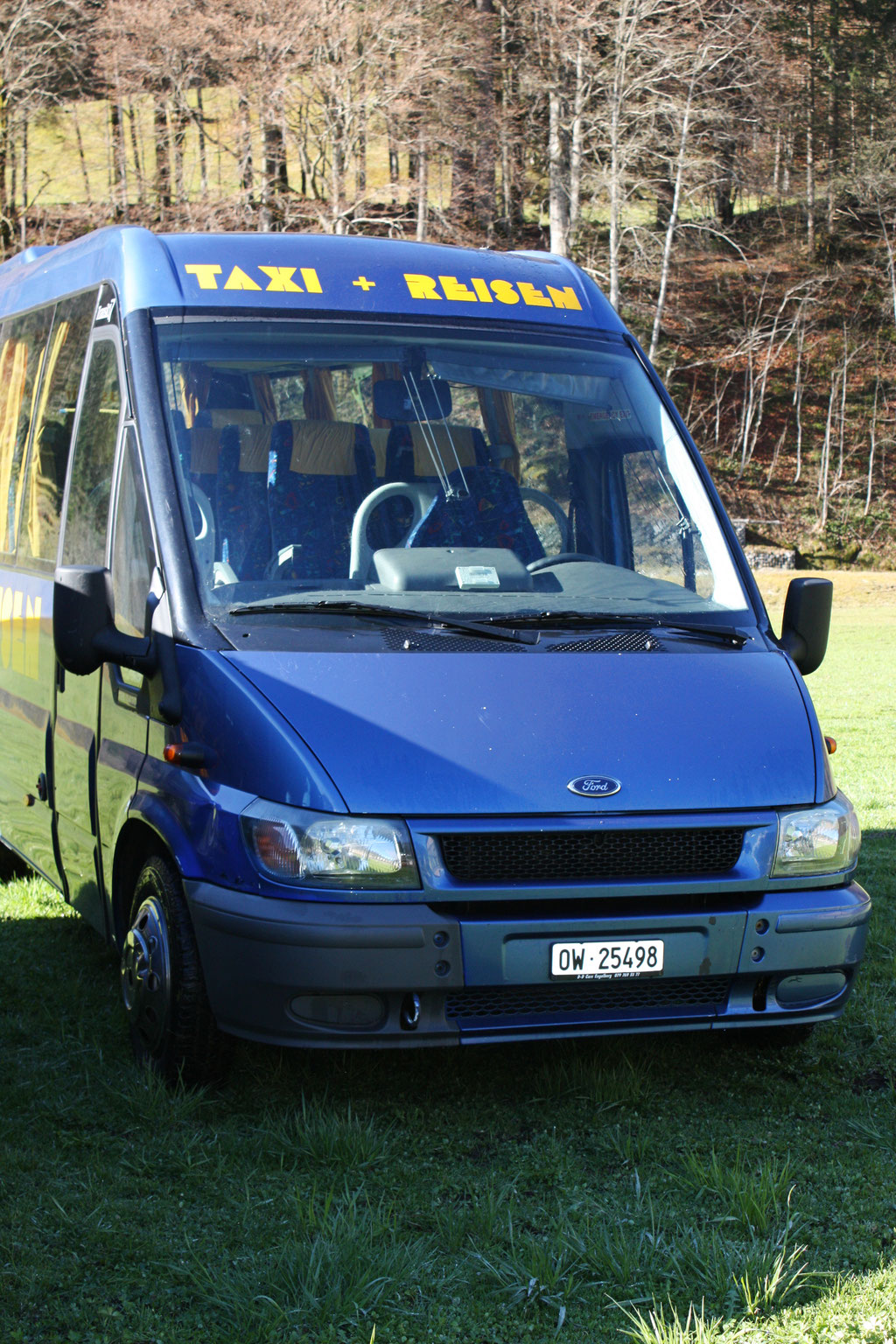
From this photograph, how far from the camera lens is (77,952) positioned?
6012mm

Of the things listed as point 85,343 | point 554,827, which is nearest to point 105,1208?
point 554,827

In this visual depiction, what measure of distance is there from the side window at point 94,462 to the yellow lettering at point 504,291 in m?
1.37

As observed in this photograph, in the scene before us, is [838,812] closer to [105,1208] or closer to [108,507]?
[105,1208]

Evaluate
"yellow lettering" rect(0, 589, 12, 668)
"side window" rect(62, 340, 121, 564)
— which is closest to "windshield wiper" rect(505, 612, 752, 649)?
"side window" rect(62, 340, 121, 564)

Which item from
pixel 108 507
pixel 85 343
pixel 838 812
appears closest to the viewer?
pixel 838 812

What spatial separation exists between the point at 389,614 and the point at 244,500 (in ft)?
2.10

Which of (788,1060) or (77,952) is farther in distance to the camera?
(77,952)

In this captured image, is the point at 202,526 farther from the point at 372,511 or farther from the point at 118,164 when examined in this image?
the point at 118,164

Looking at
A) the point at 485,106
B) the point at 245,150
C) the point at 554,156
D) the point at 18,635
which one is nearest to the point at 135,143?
the point at 245,150

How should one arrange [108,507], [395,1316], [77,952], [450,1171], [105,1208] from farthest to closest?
[77,952]
[108,507]
[450,1171]
[105,1208]
[395,1316]

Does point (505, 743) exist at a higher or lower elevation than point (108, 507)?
lower

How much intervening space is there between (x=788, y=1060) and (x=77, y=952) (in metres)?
2.78

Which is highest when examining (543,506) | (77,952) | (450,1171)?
(543,506)

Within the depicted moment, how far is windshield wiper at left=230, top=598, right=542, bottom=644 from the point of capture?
14.6 ft
